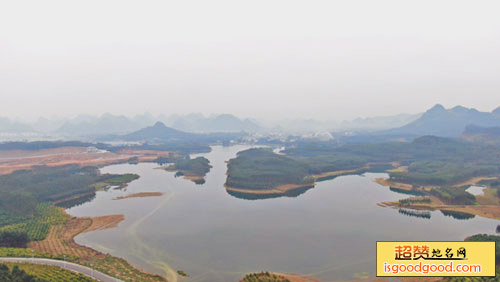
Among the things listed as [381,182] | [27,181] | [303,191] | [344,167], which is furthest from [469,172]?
[27,181]

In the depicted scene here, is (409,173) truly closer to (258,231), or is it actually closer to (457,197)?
(457,197)

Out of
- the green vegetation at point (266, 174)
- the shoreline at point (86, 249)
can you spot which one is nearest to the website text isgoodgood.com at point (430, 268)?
the shoreline at point (86, 249)

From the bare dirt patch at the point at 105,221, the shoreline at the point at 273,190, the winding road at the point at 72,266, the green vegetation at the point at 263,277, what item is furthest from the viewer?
the shoreline at the point at 273,190

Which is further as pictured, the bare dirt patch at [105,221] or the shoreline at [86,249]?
the bare dirt patch at [105,221]

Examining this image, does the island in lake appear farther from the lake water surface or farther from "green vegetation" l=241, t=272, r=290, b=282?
"green vegetation" l=241, t=272, r=290, b=282

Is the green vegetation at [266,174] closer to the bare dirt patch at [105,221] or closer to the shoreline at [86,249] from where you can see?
the bare dirt patch at [105,221]

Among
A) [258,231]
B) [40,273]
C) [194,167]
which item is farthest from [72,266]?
[194,167]

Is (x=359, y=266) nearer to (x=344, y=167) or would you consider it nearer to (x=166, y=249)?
(x=166, y=249)
